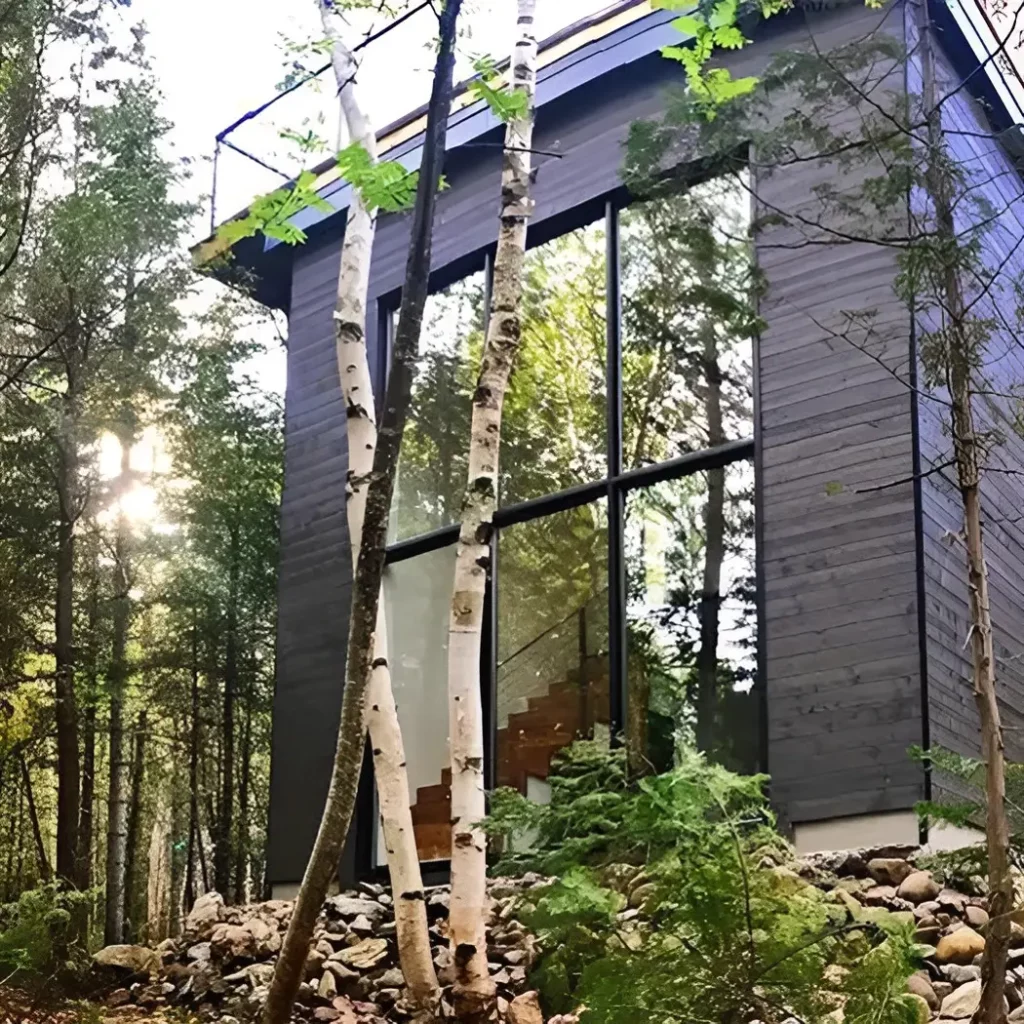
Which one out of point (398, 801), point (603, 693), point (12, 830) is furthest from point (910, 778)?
point (12, 830)

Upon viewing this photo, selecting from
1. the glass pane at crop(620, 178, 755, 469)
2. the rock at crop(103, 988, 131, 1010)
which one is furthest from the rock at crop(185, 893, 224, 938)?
the glass pane at crop(620, 178, 755, 469)

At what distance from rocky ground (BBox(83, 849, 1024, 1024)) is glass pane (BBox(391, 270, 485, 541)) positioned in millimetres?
2498

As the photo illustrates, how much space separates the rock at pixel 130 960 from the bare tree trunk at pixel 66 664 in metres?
1.94

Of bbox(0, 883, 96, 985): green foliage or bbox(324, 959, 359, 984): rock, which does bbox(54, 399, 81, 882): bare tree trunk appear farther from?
bbox(324, 959, 359, 984): rock

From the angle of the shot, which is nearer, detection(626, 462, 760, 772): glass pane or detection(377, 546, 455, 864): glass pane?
detection(626, 462, 760, 772): glass pane

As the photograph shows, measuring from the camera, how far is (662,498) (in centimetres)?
667

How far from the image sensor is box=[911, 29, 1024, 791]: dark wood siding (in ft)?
18.1

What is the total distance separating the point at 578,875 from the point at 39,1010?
3149mm

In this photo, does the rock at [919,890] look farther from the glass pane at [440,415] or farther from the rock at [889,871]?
the glass pane at [440,415]

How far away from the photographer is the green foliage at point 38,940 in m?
5.01

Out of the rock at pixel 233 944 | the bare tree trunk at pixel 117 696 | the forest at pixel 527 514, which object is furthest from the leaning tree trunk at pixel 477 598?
the bare tree trunk at pixel 117 696

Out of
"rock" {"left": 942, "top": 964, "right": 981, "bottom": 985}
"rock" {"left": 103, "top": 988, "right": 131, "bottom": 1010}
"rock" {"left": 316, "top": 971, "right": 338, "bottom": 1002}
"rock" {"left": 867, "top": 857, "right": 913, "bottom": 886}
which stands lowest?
"rock" {"left": 103, "top": 988, "right": 131, "bottom": 1010}

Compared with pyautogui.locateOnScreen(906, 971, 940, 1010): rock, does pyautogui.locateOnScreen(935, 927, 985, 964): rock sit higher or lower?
higher

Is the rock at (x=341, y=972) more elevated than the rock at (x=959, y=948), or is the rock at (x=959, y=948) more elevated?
the rock at (x=959, y=948)
